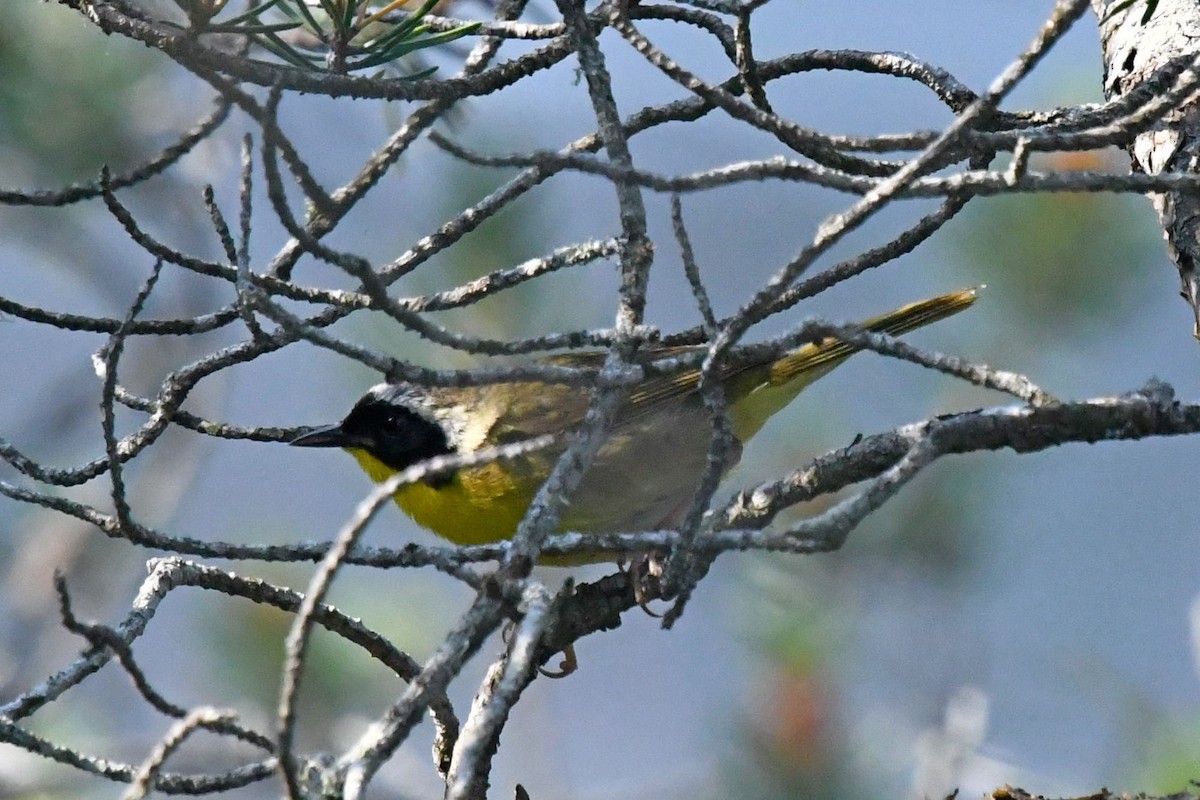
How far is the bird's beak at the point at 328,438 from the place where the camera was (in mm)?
3582

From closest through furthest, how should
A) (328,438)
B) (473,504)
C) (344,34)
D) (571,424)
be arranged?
(344,34)
(571,424)
(473,504)
(328,438)

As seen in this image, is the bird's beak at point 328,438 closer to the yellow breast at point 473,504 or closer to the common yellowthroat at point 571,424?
the common yellowthroat at point 571,424

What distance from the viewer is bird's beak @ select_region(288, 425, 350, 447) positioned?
3582mm

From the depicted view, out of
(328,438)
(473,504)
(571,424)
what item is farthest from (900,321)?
(328,438)

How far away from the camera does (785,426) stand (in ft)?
15.4

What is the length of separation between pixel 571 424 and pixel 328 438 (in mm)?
823

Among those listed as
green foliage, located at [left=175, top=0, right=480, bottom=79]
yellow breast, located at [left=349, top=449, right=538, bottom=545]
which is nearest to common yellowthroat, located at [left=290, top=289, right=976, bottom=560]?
yellow breast, located at [left=349, top=449, right=538, bottom=545]

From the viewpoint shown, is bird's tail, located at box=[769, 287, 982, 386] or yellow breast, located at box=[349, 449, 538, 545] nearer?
bird's tail, located at box=[769, 287, 982, 386]

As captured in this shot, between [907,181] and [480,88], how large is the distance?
113cm

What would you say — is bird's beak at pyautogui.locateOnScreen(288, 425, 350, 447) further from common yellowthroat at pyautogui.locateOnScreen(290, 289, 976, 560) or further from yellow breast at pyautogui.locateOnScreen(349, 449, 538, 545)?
yellow breast at pyautogui.locateOnScreen(349, 449, 538, 545)

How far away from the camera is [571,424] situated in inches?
132

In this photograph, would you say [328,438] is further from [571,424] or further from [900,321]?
[900,321]

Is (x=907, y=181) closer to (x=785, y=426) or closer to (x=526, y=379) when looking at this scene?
(x=526, y=379)

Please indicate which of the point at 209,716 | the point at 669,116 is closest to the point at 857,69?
the point at 669,116
